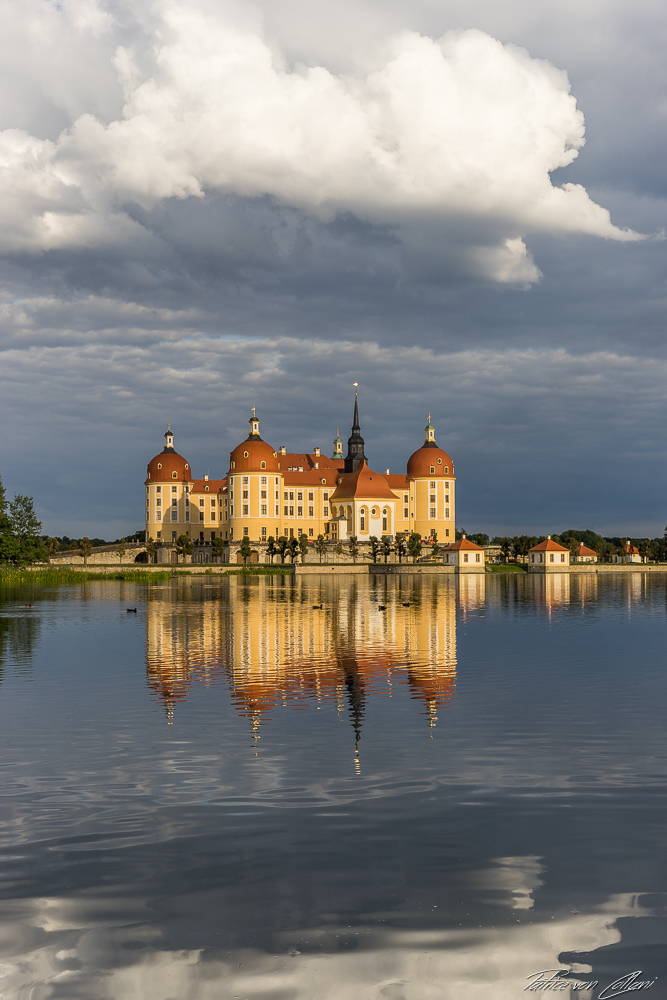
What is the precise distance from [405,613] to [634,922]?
36564 mm

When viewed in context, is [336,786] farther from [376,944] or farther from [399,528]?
[399,528]

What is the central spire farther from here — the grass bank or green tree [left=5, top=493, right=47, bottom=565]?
green tree [left=5, top=493, right=47, bottom=565]

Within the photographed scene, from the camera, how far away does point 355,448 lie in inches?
5974

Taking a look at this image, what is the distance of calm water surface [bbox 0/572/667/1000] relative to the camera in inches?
274

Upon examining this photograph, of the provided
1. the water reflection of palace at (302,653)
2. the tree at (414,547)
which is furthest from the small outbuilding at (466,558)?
the water reflection of palace at (302,653)

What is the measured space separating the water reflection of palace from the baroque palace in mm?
85890

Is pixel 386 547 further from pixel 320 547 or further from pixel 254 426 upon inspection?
pixel 254 426

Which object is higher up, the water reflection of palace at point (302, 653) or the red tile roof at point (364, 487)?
the red tile roof at point (364, 487)

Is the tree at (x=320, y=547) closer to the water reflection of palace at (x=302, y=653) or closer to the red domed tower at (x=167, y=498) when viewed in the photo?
the red domed tower at (x=167, y=498)

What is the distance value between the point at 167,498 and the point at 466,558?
55121mm

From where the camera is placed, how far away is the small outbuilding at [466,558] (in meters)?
114

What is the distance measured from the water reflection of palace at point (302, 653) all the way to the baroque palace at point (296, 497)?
85.9 metres

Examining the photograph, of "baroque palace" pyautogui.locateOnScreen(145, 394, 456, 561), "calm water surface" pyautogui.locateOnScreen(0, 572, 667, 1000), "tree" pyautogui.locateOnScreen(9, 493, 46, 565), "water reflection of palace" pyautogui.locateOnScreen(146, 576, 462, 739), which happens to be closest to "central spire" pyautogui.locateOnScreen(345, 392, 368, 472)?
"baroque palace" pyautogui.locateOnScreen(145, 394, 456, 561)

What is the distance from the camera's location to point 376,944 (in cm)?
719
